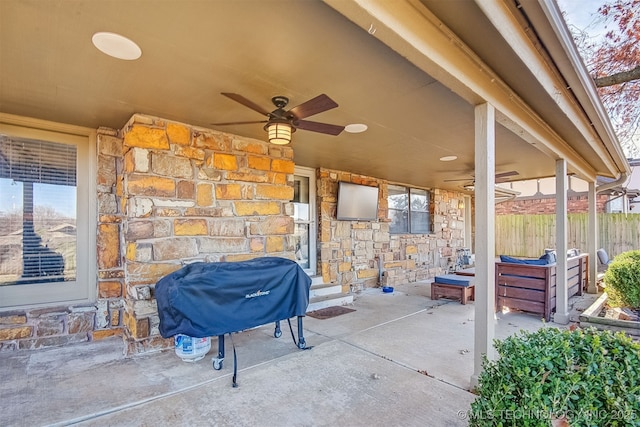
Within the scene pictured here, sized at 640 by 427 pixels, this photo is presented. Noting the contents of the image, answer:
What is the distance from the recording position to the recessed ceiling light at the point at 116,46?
1.81m

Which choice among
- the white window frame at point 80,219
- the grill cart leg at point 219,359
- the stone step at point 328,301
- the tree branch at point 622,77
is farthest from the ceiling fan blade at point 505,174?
the white window frame at point 80,219

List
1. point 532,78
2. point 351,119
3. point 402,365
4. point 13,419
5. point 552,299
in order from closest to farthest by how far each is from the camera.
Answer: point 13,419, point 532,78, point 402,365, point 351,119, point 552,299

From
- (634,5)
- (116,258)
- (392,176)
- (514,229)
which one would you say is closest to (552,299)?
(392,176)

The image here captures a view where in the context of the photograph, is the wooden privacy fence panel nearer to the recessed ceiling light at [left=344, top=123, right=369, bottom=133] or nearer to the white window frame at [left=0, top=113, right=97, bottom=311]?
the recessed ceiling light at [left=344, top=123, right=369, bottom=133]

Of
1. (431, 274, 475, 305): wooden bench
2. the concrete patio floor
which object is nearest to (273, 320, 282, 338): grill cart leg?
the concrete patio floor

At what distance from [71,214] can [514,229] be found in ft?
38.2

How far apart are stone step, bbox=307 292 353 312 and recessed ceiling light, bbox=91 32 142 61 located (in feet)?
12.3

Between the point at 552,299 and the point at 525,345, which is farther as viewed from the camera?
the point at 552,299

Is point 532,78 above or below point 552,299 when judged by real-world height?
above

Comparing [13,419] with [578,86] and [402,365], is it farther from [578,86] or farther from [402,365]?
[578,86]

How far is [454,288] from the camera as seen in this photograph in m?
5.35

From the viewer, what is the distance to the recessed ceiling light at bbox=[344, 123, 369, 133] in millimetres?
3363

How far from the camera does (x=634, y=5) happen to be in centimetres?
450

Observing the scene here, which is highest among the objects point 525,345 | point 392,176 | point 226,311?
point 392,176
